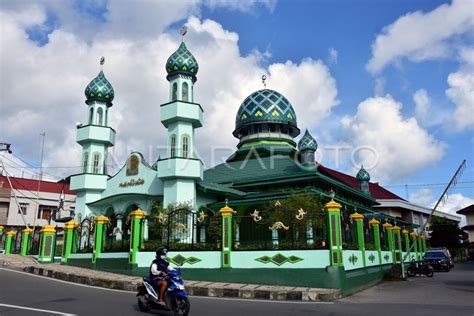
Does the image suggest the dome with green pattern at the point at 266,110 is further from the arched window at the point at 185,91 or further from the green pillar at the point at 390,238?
the green pillar at the point at 390,238

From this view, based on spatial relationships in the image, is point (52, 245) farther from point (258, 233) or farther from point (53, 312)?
point (53, 312)

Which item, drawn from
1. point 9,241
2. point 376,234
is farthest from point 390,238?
point 9,241

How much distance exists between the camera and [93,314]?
7.43 metres

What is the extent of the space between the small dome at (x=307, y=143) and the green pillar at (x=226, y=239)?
1294 cm

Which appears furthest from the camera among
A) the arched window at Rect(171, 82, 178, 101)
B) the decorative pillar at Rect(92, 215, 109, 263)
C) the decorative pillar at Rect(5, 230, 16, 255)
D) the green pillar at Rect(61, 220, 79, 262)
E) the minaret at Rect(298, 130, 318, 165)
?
the minaret at Rect(298, 130, 318, 165)

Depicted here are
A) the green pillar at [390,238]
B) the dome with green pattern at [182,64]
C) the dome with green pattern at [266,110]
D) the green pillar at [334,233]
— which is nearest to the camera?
the green pillar at [334,233]

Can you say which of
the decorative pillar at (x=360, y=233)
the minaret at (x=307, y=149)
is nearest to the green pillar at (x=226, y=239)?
the decorative pillar at (x=360, y=233)

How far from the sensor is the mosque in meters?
21.0

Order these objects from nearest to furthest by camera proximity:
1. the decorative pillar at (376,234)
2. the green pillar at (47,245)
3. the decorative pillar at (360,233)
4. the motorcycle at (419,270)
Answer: the decorative pillar at (360,233) < the decorative pillar at (376,234) < the green pillar at (47,245) < the motorcycle at (419,270)

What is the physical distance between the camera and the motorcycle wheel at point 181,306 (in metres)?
7.16

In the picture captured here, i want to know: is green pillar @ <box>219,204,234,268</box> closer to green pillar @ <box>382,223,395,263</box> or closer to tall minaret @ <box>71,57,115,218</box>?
green pillar @ <box>382,223,395,263</box>

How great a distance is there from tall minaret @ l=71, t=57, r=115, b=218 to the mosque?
57 millimetres

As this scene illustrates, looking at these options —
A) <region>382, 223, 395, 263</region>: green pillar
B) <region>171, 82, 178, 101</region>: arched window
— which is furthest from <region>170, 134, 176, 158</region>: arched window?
<region>382, 223, 395, 263</region>: green pillar

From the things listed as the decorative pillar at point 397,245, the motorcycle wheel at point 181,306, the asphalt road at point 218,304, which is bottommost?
the asphalt road at point 218,304
